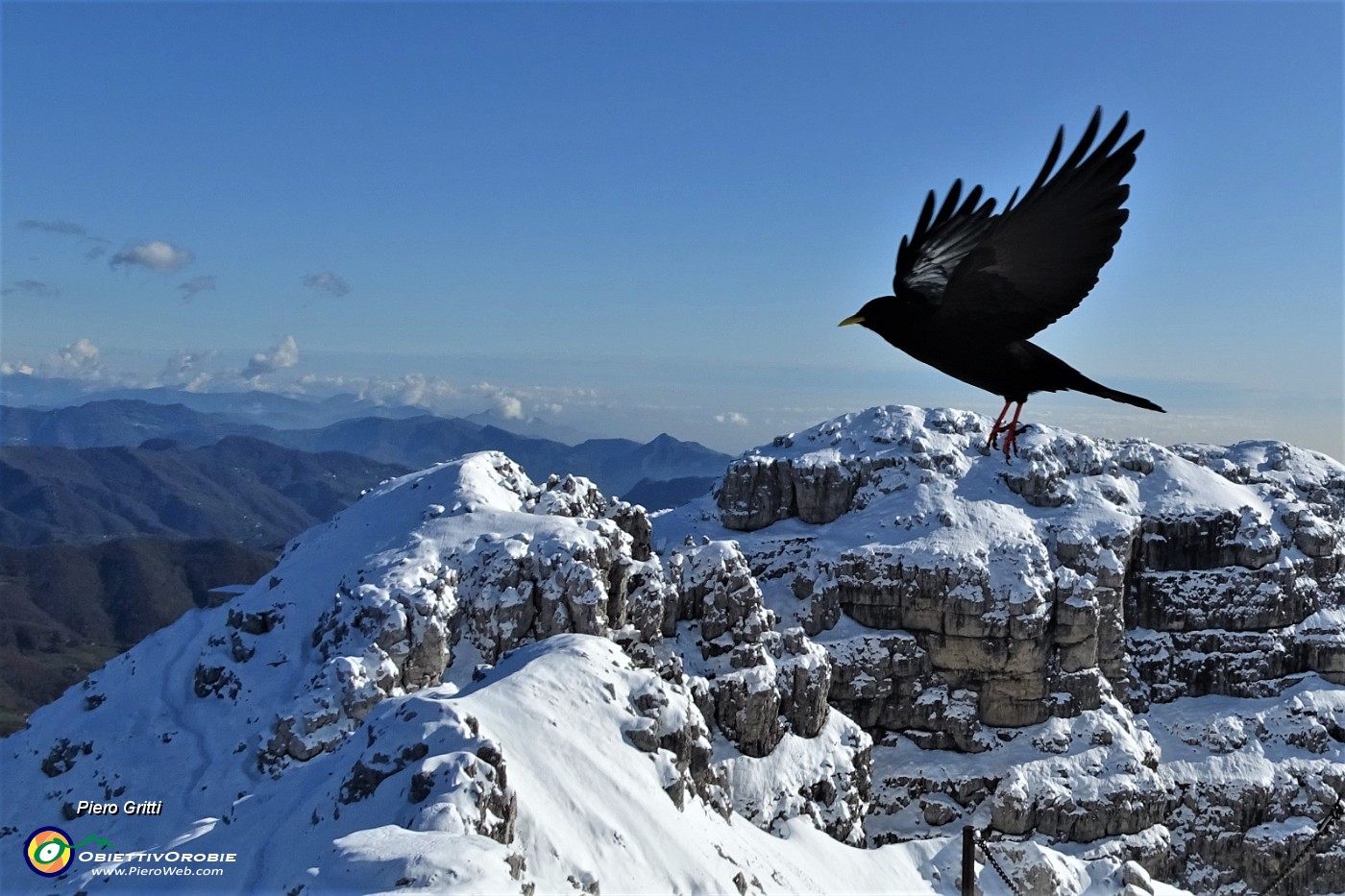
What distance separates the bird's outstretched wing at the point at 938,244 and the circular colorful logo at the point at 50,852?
5468 centimetres

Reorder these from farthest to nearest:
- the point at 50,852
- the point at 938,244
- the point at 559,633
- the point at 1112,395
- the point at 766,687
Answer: the point at 766,687 → the point at 559,633 → the point at 50,852 → the point at 938,244 → the point at 1112,395

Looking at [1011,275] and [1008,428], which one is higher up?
[1011,275]

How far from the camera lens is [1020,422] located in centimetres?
555

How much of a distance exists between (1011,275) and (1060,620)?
5313 inches

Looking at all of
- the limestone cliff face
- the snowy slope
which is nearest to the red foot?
the snowy slope

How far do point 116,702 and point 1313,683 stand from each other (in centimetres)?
15045

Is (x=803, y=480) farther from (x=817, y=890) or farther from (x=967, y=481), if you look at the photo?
(x=817, y=890)

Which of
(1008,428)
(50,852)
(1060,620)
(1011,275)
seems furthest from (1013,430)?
(1060,620)

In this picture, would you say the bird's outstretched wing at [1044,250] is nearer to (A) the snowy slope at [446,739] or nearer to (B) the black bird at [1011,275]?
(B) the black bird at [1011,275]

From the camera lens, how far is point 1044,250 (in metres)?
5.82

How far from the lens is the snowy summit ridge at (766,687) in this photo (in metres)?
48.4

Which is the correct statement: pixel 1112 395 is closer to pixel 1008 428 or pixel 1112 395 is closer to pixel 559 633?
pixel 1008 428

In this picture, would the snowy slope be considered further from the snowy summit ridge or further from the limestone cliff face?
the limestone cliff face

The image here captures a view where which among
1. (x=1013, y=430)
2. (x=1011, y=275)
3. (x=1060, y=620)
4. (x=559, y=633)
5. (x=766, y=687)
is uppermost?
(x=1011, y=275)
